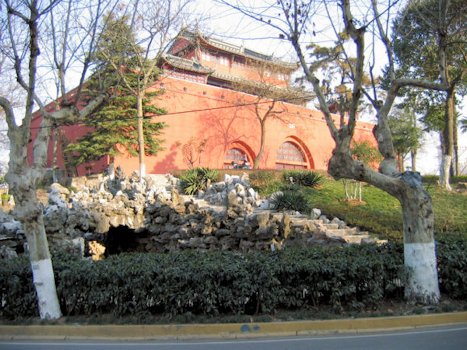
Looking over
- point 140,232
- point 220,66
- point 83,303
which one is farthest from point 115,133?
point 83,303

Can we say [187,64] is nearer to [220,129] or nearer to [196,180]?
[220,129]

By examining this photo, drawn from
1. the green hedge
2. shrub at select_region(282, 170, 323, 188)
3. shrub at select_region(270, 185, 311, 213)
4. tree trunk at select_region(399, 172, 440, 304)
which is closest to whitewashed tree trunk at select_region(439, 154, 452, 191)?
shrub at select_region(282, 170, 323, 188)

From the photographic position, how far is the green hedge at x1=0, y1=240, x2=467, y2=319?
6148mm

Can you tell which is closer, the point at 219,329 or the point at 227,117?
the point at 219,329

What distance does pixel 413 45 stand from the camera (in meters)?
12.3

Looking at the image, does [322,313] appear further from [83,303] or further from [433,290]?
[83,303]

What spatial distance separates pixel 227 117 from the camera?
93.4 feet

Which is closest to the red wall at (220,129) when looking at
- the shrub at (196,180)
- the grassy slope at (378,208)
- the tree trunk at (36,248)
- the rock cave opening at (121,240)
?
the shrub at (196,180)

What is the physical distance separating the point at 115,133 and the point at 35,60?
16483 mm

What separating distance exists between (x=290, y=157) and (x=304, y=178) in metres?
14.0

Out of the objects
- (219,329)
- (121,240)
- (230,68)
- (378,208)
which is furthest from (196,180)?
(230,68)

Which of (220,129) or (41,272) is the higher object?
(220,129)

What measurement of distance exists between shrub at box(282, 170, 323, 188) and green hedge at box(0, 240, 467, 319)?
11154 mm

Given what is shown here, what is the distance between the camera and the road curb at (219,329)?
18.8 feet
